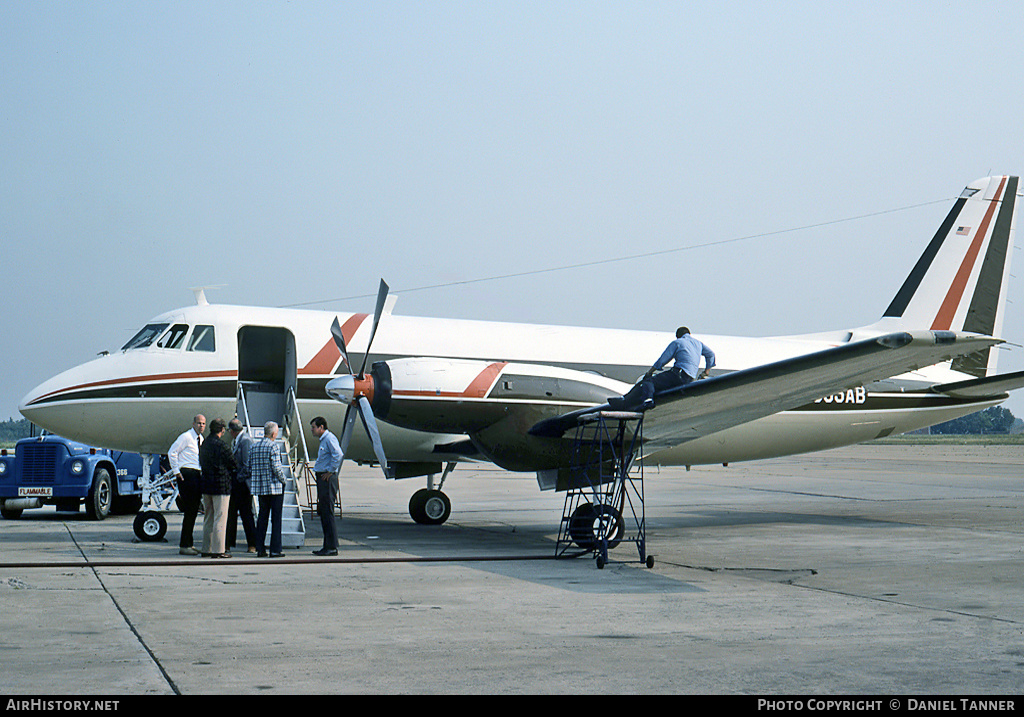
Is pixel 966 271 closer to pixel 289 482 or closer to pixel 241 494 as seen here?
pixel 289 482

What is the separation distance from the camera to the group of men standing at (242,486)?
1345cm

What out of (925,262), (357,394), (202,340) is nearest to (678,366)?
(357,394)

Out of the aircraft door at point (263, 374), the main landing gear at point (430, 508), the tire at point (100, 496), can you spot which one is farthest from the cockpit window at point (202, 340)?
the tire at point (100, 496)

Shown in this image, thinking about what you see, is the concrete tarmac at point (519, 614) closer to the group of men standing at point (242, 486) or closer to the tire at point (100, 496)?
the group of men standing at point (242, 486)

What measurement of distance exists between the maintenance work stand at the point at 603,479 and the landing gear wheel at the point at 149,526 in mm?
6360

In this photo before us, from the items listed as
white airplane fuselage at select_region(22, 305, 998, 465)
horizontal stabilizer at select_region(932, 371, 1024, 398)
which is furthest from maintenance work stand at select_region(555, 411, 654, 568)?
horizontal stabilizer at select_region(932, 371, 1024, 398)

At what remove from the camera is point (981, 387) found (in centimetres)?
1911

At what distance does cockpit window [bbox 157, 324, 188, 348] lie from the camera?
663 inches

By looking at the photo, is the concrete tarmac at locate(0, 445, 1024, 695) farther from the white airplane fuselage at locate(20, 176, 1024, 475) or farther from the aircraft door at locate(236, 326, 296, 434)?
the aircraft door at locate(236, 326, 296, 434)

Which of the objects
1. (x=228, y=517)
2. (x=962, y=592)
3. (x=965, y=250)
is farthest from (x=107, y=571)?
(x=965, y=250)

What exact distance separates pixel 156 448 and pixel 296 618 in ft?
30.7

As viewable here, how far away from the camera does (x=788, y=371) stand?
481 inches

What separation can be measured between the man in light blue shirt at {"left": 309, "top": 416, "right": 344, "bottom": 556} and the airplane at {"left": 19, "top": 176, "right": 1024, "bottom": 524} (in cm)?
93

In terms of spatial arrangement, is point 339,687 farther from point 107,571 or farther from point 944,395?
point 944,395
